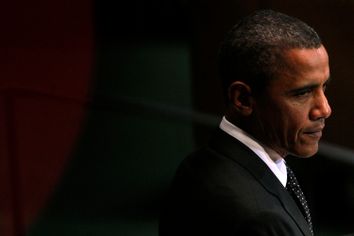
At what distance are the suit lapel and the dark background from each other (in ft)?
5.02

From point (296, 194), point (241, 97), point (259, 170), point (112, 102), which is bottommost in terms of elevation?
point (112, 102)

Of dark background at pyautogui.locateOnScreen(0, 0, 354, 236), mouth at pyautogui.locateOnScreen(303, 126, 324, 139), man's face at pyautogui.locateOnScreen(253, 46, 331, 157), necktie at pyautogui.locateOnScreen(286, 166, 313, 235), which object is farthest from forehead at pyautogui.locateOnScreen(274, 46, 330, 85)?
dark background at pyautogui.locateOnScreen(0, 0, 354, 236)

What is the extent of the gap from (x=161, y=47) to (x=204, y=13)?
17.0 inches

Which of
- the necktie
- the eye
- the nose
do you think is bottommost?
the necktie

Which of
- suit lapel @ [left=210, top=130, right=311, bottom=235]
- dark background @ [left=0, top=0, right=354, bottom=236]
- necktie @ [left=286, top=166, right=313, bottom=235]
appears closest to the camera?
suit lapel @ [left=210, top=130, right=311, bottom=235]

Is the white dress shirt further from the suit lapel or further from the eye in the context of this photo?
the eye

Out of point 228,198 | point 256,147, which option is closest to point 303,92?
point 256,147

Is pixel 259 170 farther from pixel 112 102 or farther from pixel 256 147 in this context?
pixel 112 102

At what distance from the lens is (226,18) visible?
3.50 meters

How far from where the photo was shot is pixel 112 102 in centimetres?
312

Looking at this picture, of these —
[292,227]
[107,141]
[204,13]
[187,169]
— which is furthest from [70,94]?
[292,227]

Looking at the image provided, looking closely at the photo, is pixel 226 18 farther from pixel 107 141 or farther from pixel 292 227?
pixel 292 227

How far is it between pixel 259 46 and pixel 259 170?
23cm

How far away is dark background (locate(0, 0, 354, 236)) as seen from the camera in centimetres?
280
